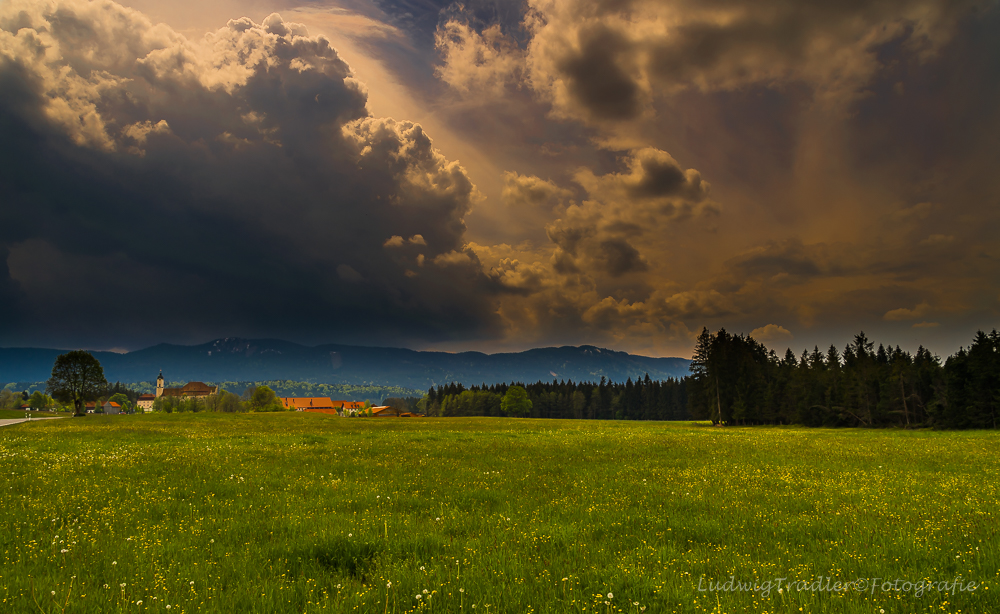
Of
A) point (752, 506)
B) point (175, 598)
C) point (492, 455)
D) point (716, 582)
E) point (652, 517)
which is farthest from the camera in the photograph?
point (492, 455)

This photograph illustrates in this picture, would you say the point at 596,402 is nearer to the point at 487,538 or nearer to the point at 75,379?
the point at 75,379

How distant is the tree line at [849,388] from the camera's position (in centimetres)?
5997

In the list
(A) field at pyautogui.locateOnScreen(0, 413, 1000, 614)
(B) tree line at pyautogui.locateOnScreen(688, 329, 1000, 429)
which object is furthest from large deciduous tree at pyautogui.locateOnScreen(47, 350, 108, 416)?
(B) tree line at pyautogui.locateOnScreen(688, 329, 1000, 429)

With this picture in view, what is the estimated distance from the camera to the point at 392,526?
8.59 metres

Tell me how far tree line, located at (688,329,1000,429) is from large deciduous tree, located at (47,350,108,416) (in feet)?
382

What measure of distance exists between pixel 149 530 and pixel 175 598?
12.6 ft

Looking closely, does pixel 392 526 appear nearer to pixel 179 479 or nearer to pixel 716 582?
pixel 716 582

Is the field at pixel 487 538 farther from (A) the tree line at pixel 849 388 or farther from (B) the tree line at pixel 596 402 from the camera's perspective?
(B) the tree line at pixel 596 402

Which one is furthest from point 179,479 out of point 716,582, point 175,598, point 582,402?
point 582,402

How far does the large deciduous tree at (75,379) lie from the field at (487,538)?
83.2m

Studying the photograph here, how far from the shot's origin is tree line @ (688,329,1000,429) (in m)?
60.0

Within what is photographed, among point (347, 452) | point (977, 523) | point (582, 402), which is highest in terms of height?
point (977, 523)

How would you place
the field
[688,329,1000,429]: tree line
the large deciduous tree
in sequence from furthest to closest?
the large deciduous tree < [688,329,1000,429]: tree line < the field

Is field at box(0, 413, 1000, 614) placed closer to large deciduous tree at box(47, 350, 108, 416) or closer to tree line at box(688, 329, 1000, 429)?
tree line at box(688, 329, 1000, 429)
